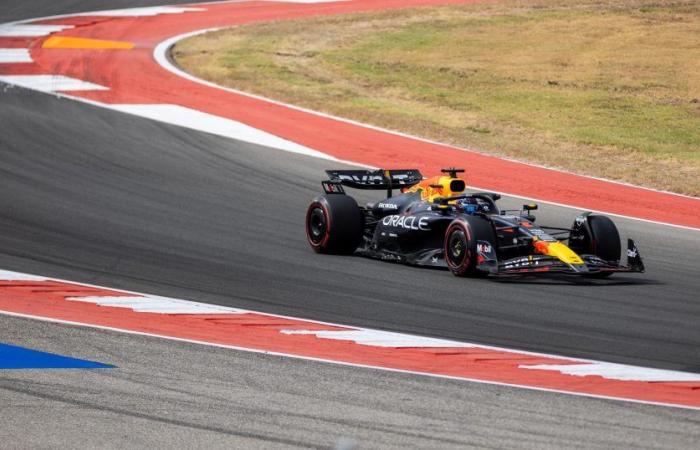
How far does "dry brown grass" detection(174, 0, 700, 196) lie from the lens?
23391 mm

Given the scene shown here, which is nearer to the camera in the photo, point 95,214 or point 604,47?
point 95,214

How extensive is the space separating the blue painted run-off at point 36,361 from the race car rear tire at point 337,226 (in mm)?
5509

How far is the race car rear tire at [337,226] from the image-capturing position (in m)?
14.8

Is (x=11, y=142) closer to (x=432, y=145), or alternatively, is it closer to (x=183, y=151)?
(x=183, y=151)

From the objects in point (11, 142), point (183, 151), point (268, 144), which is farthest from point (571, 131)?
point (11, 142)

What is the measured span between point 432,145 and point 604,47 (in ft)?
35.8

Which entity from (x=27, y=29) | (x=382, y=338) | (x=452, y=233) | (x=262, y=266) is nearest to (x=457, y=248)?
(x=452, y=233)

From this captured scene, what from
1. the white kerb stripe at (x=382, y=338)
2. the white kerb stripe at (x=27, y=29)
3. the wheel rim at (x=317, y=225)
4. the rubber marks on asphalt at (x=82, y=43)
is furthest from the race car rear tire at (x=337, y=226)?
the white kerb stripe at (x=27, y=29)

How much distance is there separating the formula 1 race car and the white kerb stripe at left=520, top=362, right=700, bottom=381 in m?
3.22

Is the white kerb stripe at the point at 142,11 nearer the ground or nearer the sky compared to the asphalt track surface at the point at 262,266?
nearer the sky

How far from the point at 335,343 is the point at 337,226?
4398 millimetres

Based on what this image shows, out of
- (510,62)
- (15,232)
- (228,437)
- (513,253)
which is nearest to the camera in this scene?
(228,437)

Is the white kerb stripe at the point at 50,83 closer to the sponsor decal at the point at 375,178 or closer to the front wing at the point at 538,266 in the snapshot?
the sponsor decal at the point at 375,178

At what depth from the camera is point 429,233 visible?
14.3 m
